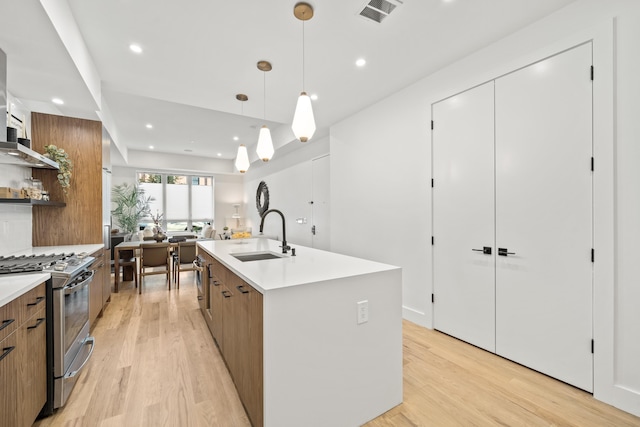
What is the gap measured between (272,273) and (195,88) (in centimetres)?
289

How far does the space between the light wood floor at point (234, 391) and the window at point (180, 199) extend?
6.21 m

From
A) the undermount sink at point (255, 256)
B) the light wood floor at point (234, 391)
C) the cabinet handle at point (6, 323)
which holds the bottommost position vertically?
the light wood floor at point (234, 391)

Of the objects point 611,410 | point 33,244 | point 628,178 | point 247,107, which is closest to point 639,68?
point 628,178

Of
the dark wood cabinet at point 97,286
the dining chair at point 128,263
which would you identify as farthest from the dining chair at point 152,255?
the dark wood cabinet at point 97,286

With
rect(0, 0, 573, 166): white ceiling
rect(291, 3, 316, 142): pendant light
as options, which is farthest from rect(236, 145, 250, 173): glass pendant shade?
rect(291, 3, 316, 142): pendant light

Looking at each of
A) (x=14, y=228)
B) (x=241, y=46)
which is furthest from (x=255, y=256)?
(x=14, y=228)

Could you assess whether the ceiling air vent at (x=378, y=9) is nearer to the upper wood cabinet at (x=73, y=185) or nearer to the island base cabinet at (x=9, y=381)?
the island base cabinet at (x=9, y=381)

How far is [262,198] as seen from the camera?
25.5ft

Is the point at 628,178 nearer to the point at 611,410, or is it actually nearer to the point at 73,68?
the point at 611,410

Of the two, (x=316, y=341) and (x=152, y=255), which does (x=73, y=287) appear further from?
(x=152, y=255)

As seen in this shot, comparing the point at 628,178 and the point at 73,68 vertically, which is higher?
the point at 73,68

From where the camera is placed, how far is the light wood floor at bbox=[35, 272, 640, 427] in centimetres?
167

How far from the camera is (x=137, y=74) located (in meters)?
3.05

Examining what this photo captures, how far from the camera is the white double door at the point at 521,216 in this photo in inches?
77.3
